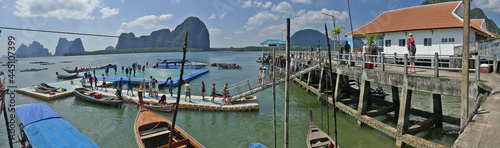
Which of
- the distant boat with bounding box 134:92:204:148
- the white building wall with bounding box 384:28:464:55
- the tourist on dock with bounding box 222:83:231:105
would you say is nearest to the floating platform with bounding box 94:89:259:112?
the tourist on dock with bounding box 222:83:231:105

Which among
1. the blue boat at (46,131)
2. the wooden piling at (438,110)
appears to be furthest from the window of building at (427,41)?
the blue boat at (46,131)

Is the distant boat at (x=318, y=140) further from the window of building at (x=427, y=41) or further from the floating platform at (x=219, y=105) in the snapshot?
the window of building at (x=427, y=41)

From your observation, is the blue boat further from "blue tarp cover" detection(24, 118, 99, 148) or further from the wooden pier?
the wooden pier

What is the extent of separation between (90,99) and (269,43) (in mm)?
29343

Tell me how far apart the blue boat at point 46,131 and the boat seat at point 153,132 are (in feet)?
6.07

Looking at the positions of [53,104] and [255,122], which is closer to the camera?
[255,122]

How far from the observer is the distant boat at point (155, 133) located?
Answer: 9.88 meters

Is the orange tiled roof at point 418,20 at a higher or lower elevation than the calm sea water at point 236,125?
higher

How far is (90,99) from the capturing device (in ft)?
71.9

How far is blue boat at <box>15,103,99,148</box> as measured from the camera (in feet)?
32.4

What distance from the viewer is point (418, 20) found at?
24.3 meters

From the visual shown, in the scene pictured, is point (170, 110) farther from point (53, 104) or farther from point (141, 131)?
point (53, 104)

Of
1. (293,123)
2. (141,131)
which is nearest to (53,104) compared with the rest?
(141,131)

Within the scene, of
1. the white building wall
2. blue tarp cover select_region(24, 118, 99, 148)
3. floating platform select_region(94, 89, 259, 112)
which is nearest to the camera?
blue tarp cover select_region(24, 118, 99, 148)
